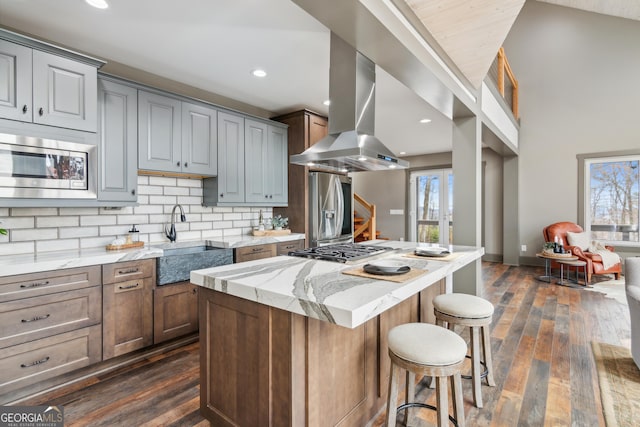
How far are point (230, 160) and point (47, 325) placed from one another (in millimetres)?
2225

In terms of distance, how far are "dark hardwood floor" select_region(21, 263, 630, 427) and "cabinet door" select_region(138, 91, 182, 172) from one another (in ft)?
5.72

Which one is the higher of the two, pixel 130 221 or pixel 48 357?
pixel 130 221

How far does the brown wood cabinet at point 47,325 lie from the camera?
6.42 feet

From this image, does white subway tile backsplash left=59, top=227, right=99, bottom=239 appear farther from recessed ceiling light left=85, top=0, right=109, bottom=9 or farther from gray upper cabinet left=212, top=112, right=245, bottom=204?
recessed ceiling light left=85, top=0, right=109, bottom=9

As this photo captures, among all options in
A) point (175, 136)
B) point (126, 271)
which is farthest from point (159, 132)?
point (126, 271)

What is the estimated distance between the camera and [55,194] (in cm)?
231

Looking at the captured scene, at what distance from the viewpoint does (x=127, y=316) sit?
2.48 metres

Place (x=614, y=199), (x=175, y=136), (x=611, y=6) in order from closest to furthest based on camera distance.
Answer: (x=175, y=136) → (x=611, y=6) → (x=614, y=199)

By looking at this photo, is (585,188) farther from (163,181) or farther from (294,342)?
(163,181)

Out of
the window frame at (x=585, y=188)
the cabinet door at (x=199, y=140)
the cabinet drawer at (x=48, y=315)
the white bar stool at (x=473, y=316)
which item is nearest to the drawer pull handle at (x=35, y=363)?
the cabinet drawer at (x=48, y=315)

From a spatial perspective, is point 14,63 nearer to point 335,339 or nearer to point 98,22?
point 98,22

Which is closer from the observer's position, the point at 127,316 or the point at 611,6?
the point at 127,316

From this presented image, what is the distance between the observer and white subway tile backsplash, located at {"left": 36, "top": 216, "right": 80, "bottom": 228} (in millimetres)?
2512

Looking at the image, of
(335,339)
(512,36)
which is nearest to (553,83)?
(512,36)
